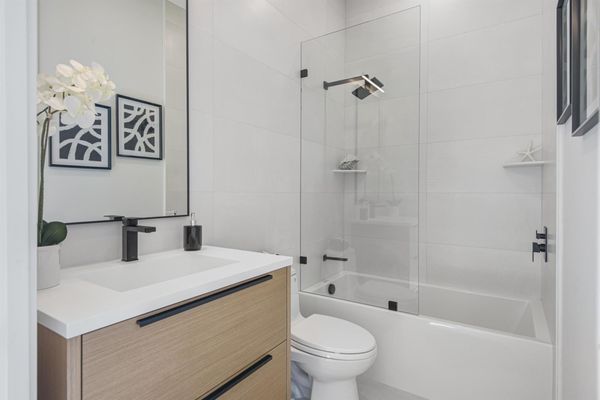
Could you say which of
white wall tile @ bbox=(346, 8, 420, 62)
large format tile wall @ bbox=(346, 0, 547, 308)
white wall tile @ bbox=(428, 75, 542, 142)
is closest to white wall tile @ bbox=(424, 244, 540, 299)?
large format tile wall @ bbox=(346, 0, 547, 308)

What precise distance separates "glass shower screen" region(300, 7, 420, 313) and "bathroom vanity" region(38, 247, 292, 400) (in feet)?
3.36

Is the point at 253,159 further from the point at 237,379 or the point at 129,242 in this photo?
the point at 237,379

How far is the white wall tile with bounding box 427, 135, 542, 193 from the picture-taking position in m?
2.13

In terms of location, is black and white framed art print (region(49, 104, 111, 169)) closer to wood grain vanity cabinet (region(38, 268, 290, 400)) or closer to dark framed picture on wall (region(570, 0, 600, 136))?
Answer: wood grain vanity cabinet (region(38, 268, 290, 400))

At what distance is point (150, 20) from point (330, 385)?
178cm

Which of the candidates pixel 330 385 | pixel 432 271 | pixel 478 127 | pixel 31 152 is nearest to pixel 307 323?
pixel 330 385

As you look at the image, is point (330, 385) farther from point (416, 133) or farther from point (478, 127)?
point (478, 127)

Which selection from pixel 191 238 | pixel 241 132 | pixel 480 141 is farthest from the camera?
pixel 480 141

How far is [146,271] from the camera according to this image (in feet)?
3.83

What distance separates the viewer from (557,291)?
1.31 meters

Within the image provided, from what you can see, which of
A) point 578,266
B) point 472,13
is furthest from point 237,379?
point 472,13

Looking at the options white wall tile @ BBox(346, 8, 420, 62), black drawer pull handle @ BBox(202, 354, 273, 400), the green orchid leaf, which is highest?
white wall tile @ BBox(346, 8, 420, 62)

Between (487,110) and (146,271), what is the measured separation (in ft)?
7.62

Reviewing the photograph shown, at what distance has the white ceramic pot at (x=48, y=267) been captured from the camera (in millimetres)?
810
